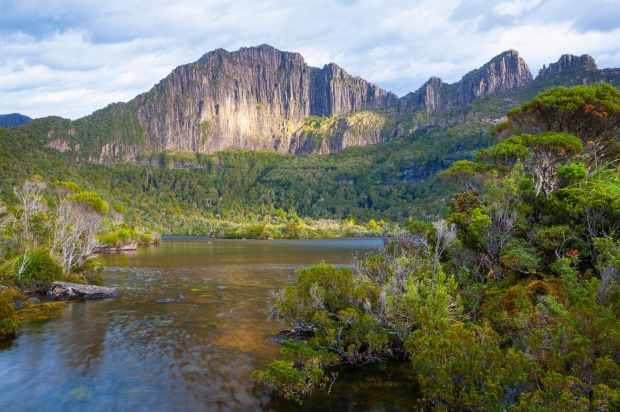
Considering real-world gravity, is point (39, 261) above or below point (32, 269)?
Result: above

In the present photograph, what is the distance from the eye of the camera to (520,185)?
2205 cm

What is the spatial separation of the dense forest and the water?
1.30 metres

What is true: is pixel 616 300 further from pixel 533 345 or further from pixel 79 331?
pixel 79 331

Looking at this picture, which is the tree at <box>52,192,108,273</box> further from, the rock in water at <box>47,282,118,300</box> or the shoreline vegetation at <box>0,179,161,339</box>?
the rock in water at <box>47,282,118,300</box>

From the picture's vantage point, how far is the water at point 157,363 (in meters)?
13.8

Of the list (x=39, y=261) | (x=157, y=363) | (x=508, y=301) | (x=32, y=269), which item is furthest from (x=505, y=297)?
(x=39, y=261)

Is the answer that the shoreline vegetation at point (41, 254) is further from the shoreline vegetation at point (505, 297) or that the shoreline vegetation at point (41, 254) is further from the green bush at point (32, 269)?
the shoreline vegetation at point (505, 297)

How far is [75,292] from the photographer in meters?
32.2

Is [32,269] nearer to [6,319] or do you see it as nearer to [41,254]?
[41,254]

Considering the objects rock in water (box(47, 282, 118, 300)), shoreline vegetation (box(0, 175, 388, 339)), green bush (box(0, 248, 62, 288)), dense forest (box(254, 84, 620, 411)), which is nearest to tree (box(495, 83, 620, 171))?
dense forest (box(254, 84, 620, 411))

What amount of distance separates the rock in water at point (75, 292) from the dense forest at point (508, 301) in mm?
21993

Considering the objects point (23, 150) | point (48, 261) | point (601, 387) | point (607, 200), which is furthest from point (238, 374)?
point (23, 150)

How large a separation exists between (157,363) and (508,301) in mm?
16416

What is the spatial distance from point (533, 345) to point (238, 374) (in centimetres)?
1142
